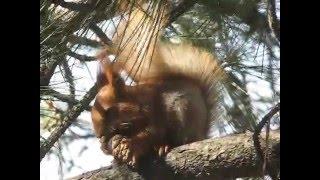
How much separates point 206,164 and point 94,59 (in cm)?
28

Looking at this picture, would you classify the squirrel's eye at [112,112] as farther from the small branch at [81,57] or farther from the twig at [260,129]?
the twig at [260,129]

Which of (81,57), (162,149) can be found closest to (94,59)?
(81,57)

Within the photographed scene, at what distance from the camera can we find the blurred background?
0.94 m

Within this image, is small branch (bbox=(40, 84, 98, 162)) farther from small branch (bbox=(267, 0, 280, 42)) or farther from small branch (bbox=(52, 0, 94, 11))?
small branch (bbox=(267, 0, 280, 42))

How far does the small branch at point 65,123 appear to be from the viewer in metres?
0.94

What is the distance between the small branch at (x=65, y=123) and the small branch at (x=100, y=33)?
3.9 inches

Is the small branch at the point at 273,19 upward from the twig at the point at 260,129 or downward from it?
upward

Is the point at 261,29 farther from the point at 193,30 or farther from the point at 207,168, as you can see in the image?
the point at 207,168

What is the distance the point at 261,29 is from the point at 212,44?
0.10 metres

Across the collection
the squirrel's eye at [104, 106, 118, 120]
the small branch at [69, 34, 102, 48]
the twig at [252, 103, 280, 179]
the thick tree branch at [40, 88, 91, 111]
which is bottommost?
the twig at [252, 103, 280, 179]

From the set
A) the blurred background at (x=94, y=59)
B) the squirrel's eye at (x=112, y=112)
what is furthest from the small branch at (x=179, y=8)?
the squirrel's eye at (x=112, y=112)

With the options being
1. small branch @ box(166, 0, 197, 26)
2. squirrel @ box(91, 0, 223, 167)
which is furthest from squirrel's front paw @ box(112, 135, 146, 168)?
small branch @ box(166, 0, 197, 26)
